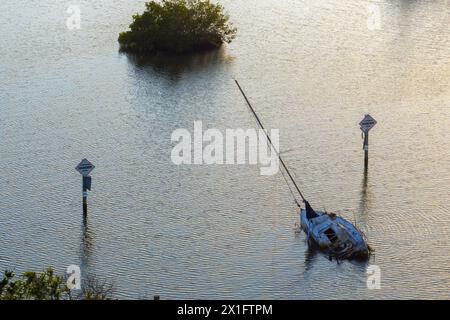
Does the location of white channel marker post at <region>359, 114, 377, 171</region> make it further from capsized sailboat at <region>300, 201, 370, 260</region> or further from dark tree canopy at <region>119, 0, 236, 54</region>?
dark tree canopy at <region>119, 0, 236, 54</region>

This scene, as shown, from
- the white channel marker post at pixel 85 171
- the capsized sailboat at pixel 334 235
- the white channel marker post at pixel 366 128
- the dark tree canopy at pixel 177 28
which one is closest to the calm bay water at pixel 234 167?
the capsized sailboat at pixel 334 235

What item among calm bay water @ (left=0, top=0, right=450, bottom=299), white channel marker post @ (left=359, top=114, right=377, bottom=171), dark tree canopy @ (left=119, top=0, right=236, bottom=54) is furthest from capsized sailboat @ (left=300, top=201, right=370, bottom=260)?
dark tree canopy @ (left=119, top=0, right=236, bottom=54)

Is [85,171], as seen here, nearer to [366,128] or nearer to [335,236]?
[335,236]

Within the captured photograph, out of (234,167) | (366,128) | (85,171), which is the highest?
(366,128)

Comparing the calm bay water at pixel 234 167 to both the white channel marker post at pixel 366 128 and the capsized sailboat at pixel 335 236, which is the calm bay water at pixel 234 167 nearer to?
the capsized sailboat at pixel 335 236

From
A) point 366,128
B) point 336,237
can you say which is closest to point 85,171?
point 336,237

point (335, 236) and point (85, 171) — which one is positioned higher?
point (85, 171)
